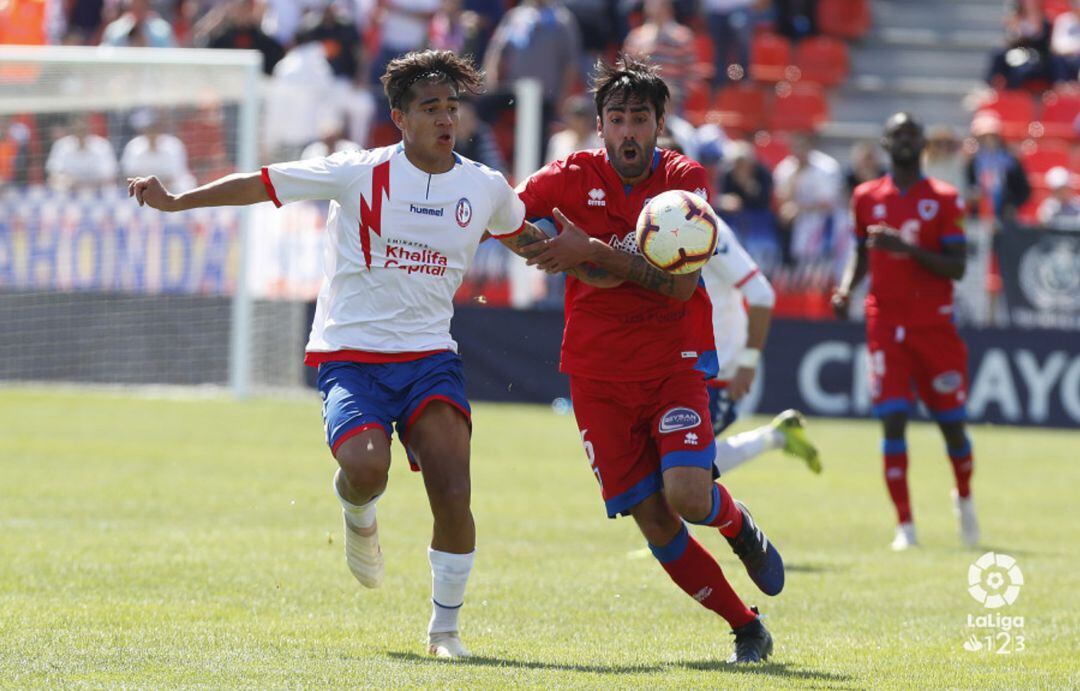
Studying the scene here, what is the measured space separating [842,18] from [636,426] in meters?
18.9

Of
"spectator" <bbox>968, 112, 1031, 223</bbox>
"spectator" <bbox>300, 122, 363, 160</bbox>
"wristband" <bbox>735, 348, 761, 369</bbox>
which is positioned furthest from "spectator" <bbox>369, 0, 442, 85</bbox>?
"wristband" <bbox>735, 348, 761, 369</bbox>

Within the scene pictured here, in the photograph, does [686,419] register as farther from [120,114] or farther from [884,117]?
[884,117]

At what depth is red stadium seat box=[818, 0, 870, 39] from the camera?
25.1 meters

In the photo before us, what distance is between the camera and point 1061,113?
22312 millimetres

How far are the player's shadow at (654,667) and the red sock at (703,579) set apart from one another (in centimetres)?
23

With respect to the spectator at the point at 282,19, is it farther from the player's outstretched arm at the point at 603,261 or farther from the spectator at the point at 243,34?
the player's outstretched arm at the point at 603,261

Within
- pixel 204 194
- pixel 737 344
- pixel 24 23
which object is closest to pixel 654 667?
pixel 204 194

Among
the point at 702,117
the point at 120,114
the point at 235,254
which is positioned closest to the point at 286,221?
the point at 235,254

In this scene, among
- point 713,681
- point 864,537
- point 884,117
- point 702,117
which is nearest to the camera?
point 713,681

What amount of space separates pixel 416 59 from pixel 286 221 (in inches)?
517

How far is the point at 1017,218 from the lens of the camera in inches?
815

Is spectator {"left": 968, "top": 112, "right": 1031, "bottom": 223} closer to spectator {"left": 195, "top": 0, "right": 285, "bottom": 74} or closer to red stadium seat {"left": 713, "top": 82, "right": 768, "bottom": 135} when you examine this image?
red stadium seat {"left": 713, "top": 82, "right": 768, "bottom": 135}

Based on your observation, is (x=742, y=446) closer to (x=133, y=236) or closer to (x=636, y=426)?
(x=636, y=426)

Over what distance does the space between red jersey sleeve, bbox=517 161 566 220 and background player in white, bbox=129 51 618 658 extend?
17 centimetres
